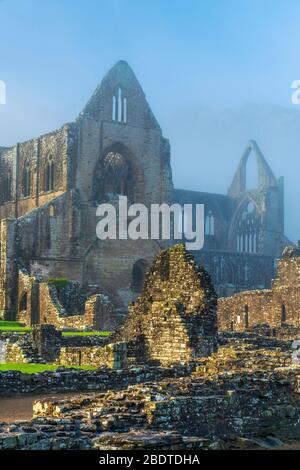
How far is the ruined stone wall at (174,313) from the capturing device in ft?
66.4

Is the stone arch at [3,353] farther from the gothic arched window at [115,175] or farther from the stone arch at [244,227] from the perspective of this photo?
the stone arch at [244,227]

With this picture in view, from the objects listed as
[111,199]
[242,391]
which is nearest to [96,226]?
[111,199]

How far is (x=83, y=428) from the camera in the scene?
9.63 metres

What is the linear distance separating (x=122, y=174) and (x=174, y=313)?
127 feet

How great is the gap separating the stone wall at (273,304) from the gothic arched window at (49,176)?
1871 cm

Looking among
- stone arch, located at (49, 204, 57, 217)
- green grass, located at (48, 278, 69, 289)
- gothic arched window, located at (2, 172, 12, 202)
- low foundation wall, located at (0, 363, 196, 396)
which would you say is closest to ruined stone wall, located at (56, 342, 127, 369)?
low foundation wall, located at (0, 363, 196, 396)

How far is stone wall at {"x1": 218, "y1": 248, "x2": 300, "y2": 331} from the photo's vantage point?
39.6 meters

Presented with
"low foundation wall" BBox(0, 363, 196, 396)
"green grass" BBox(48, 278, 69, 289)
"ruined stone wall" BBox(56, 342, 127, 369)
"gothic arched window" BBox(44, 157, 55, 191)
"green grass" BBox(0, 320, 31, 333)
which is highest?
"gothic arched window" BBox(44, 157, 55, 191)

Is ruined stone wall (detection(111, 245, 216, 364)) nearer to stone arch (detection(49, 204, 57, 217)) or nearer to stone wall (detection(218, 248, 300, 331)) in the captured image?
stone wall (detection(218, 248, 300, 331))

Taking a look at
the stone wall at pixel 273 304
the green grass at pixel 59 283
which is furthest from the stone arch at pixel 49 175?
the stone wall at pixel 273 304

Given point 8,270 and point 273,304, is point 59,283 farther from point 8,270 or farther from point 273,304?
point 273,304

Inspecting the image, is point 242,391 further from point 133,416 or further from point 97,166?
point 97,166

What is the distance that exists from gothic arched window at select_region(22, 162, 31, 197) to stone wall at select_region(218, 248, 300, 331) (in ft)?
72.1

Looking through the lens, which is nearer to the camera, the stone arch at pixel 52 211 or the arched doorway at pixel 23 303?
the arched doorway at pixel 23 303
